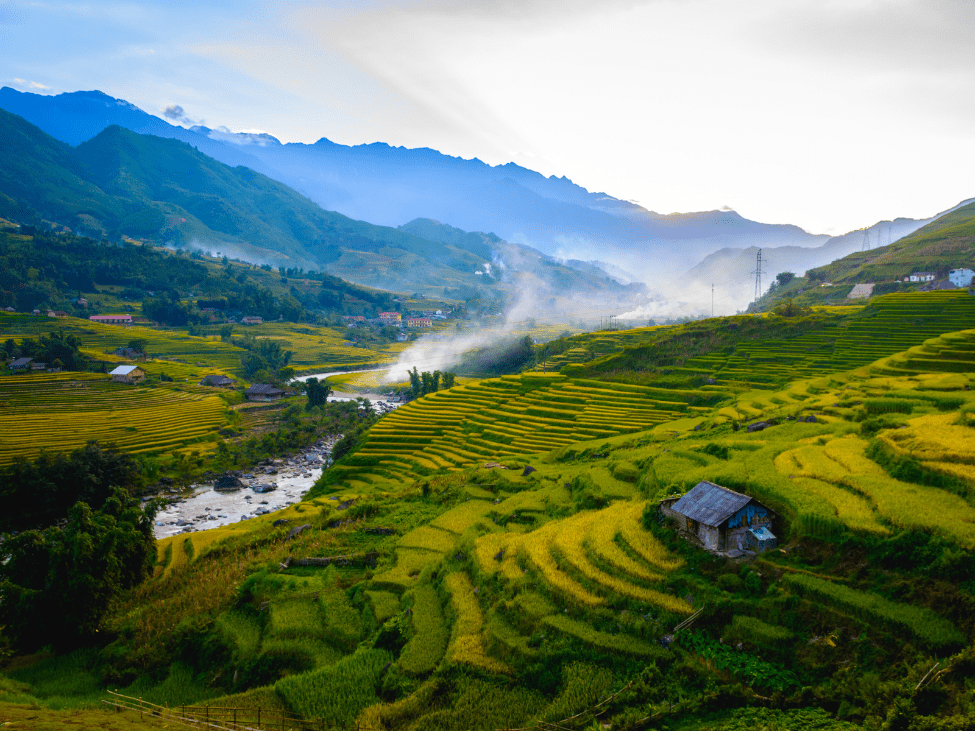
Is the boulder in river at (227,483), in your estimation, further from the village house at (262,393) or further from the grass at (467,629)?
the grass at (467,629)

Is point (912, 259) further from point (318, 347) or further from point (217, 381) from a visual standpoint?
point (318, 347)

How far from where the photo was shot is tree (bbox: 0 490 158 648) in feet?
53.6

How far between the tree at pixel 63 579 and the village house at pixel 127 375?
46.5 meters

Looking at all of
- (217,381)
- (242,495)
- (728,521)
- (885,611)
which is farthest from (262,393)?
(885,611)

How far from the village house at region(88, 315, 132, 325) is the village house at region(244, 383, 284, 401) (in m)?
41.9

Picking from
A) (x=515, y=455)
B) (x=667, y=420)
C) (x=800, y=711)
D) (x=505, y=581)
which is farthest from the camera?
(x=667, y=420)

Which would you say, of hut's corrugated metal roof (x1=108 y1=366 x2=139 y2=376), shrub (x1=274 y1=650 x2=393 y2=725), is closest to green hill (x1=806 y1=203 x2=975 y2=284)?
shrub (x1=274 y1=650 x2=393 y2=725)

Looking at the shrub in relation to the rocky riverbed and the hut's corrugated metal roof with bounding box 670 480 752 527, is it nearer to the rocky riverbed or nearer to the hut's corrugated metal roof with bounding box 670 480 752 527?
the hut's corrugated metal roof with bounding box 670 480 752 527

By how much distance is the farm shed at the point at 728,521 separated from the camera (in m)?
11.4

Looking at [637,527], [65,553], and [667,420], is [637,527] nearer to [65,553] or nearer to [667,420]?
[65,553]

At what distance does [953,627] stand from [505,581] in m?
8.39

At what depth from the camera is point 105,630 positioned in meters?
16.5

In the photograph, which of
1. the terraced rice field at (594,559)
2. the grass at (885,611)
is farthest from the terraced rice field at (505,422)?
the grass at (885,611)

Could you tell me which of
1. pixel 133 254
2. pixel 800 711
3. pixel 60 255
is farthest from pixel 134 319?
pixel 800 711
